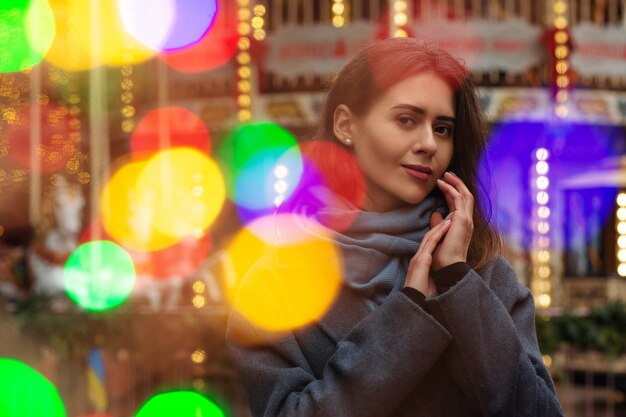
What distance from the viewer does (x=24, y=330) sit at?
6.70 meters

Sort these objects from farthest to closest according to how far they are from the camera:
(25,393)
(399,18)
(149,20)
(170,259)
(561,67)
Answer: (170,259) → (149,20) → (561,67) → (399,18) → (25,393)

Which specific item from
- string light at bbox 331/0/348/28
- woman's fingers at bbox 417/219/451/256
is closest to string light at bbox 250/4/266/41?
string light at bbox 331/0/348/28

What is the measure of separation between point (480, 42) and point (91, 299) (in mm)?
4778

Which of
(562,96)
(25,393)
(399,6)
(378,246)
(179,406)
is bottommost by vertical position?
(179,406)

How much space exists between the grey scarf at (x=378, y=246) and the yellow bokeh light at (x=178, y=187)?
31.1ft

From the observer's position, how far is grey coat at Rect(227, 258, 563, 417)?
163 centimetres

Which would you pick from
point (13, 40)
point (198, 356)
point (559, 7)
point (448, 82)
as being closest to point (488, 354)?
point (448, 82)

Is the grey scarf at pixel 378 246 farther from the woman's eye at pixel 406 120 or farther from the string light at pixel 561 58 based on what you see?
the string light at pixel 561 58

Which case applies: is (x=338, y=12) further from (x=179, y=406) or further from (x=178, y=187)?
(x=179, y=406)

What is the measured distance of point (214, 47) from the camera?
29.9 ft

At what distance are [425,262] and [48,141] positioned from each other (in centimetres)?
553

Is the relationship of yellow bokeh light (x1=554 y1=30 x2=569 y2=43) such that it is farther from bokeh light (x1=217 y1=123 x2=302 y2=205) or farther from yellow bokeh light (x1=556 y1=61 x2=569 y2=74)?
bokeh light (x1=217 y1=123 x2=302 y2=205)

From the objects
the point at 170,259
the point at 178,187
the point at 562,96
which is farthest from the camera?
the point at 178,187

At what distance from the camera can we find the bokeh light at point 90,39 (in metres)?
8.85
